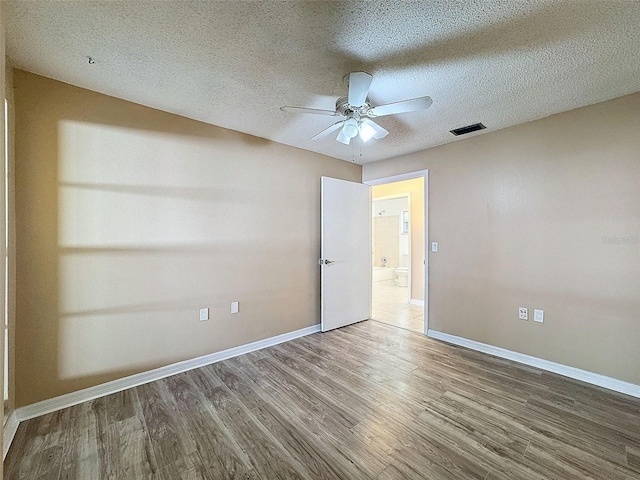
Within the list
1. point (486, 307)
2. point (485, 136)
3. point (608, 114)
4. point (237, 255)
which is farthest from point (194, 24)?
point (486, 307)

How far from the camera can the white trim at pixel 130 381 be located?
1986 millimetres

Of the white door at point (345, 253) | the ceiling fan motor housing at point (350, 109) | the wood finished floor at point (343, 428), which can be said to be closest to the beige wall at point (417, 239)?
the white door at point (345, 253)

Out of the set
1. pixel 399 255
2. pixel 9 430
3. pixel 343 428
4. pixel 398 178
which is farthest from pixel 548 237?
pixel 399 255

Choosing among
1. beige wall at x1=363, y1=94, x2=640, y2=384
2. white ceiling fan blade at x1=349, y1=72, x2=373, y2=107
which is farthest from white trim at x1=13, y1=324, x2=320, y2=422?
white ceiling fan blade at x1=349, y1=72, x2=373, y2=107

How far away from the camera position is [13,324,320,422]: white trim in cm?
199

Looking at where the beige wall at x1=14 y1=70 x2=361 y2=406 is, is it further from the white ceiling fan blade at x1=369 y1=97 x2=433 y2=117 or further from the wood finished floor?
the white ceiling fan blade at x1=369 y1=97 x2=433 y2=117

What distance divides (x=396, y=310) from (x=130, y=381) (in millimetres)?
3819

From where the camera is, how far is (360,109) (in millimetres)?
2096

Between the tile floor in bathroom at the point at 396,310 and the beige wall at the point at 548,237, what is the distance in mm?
552

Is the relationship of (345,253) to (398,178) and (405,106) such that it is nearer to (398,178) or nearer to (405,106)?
(398,178)

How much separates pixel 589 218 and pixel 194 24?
3.40 metres

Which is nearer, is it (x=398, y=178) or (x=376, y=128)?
(x=376, y=128)

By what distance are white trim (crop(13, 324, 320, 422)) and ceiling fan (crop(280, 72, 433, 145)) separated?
8.02ft

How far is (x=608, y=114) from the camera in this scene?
2332 millimetres
